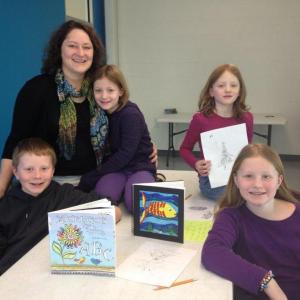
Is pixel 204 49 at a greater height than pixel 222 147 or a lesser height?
greater

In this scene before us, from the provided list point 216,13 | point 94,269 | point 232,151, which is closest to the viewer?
point 94,269

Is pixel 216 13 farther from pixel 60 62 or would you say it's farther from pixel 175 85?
pixel 60 62

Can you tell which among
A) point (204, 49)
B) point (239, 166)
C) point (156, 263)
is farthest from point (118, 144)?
point (204, 49)

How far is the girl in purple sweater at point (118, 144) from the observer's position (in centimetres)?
208

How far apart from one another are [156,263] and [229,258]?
25 centimetres

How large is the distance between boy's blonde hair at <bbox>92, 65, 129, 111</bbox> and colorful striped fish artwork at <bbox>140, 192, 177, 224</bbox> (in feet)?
2.62

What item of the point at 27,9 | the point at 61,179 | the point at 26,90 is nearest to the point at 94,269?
the point at 61,179

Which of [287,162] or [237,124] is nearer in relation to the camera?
[237,124]

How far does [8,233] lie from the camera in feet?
5.42

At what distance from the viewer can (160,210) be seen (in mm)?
1516

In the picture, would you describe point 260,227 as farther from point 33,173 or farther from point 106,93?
point 106,93

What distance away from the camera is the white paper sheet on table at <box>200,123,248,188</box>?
205 centimetres

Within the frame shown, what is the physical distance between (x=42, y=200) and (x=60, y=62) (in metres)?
0.88

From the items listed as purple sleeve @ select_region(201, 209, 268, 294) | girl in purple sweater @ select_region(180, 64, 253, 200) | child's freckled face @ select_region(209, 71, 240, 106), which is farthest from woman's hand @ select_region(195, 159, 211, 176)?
purple sleeve @ select_region(201, 209, 268, 294)
